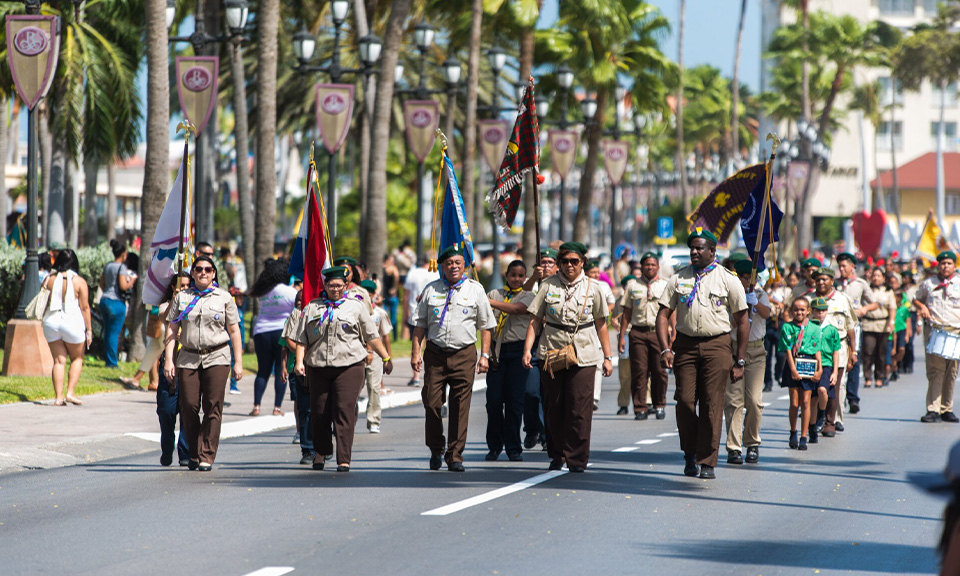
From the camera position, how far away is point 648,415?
17.0m

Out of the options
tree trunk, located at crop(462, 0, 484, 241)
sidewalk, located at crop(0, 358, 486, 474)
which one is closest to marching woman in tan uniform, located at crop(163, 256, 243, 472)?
sidewalk, located at crop(0, 358, 486, 474)

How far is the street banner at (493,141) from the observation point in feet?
103

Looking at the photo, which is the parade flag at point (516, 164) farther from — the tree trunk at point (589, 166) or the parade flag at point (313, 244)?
the tree trunk at point (589, 166)

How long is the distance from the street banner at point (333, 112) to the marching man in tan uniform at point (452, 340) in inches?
454

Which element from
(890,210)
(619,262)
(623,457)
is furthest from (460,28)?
(890,210)


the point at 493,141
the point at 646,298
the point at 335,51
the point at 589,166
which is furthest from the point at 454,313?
the point at 589,166

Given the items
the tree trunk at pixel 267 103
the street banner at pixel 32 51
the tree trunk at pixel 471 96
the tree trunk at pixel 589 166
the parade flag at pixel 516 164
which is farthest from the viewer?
the tree trunk at pixel 589 166

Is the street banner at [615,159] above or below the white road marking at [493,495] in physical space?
above

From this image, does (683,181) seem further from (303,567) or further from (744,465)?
(303,567)

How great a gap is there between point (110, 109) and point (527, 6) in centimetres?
1140

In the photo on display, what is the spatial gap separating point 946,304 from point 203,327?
30.4 ft

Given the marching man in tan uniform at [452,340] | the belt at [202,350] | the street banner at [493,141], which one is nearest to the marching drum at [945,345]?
the marching man in tan uniform at [452,340]

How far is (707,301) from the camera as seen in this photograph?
10969 mm

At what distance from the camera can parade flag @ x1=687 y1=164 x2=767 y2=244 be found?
14211 mm
